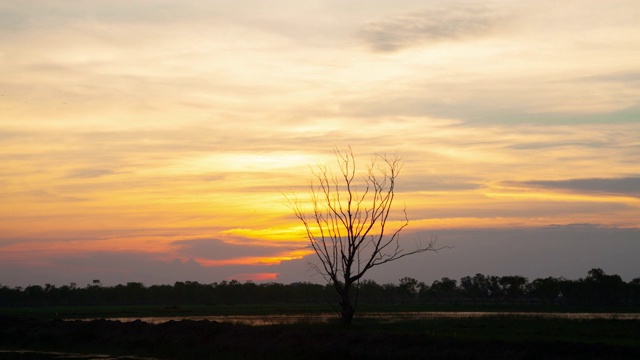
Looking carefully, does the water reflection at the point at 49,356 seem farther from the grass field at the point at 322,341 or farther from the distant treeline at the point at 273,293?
the distant treeline at the point at 273,293

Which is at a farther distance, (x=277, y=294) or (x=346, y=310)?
(x=277, y=294)

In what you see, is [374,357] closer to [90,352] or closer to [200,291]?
[90,352]

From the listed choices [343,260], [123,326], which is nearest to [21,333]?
[123,326]

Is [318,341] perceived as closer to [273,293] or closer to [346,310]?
[346,310]

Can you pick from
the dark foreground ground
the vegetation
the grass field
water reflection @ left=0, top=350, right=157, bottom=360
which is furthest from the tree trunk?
the vegetation

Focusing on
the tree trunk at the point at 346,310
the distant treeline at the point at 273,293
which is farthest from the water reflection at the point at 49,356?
the distant treeline at the point at 273,293

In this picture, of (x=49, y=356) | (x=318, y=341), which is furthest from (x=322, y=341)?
(x=49, y=356)

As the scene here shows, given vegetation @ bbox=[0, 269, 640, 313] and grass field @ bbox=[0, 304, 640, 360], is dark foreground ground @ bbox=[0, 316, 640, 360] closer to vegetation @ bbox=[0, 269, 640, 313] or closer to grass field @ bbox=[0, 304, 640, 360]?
grass field @ bbox=[0, 304, 640, 360]

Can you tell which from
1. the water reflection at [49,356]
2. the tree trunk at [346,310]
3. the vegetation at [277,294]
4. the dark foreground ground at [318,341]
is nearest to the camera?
the dark foreground ground at [318,341]

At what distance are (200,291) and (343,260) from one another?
124 meters

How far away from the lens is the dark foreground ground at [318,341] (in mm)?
25422

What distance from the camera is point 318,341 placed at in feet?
103

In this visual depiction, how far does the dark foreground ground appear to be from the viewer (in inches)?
1001

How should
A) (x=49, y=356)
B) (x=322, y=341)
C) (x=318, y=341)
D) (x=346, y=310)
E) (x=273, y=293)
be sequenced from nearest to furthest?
(x=322, y=341)
(x=318, y=341)
(x=49, y=356)
(x=346, y=310)
(x=273, y=293)
